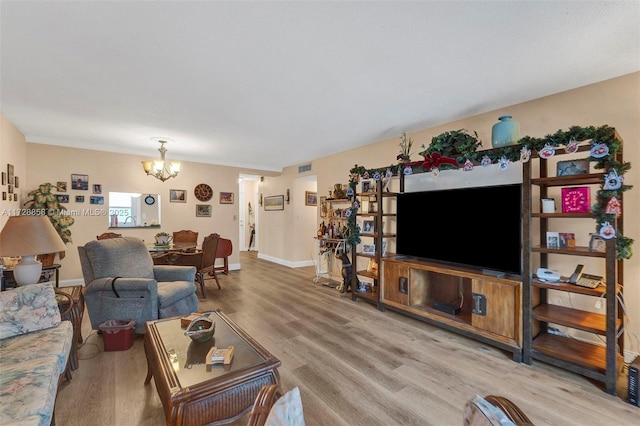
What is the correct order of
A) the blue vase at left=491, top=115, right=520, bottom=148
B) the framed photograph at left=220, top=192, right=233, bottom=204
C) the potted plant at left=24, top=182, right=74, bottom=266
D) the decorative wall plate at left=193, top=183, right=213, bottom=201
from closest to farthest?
1. the blue vase at left=491, top=115, right=520, bottom=148
2. the potted plant at left=24, top=182, right=74, bottom=266
3. the decorative wall plate at left=193, top=183, right=213, bottom=201
4. the framed photograph at left=220, top=192, right=233, bottom=204

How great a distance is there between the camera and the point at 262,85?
2.63 metres

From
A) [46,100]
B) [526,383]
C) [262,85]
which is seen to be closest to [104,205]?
[46,100]

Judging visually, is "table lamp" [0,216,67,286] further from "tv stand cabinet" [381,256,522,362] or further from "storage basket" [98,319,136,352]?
"tv stand cabinet" [381,256,522,362]

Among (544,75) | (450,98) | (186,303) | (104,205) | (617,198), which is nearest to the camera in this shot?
(617,198)

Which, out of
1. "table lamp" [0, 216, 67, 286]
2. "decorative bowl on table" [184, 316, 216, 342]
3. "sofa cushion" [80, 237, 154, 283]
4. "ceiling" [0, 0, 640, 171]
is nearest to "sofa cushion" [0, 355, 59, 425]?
"decorative bowl on table" [184, 316, 216, 342]

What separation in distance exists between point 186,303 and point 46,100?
2.65m

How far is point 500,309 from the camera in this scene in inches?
103

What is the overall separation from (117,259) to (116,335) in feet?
2.80

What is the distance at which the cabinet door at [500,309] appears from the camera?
2.52 m

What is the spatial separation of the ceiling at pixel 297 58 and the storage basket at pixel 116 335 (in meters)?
2.24

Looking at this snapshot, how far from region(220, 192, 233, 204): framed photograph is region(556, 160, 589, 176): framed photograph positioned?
573 centimetres

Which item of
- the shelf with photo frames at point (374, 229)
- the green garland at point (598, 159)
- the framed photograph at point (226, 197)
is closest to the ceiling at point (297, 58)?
the green garland at point (598, 159)

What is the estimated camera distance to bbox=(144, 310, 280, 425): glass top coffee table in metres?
1.31

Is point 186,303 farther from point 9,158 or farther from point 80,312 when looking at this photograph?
point 9,158
